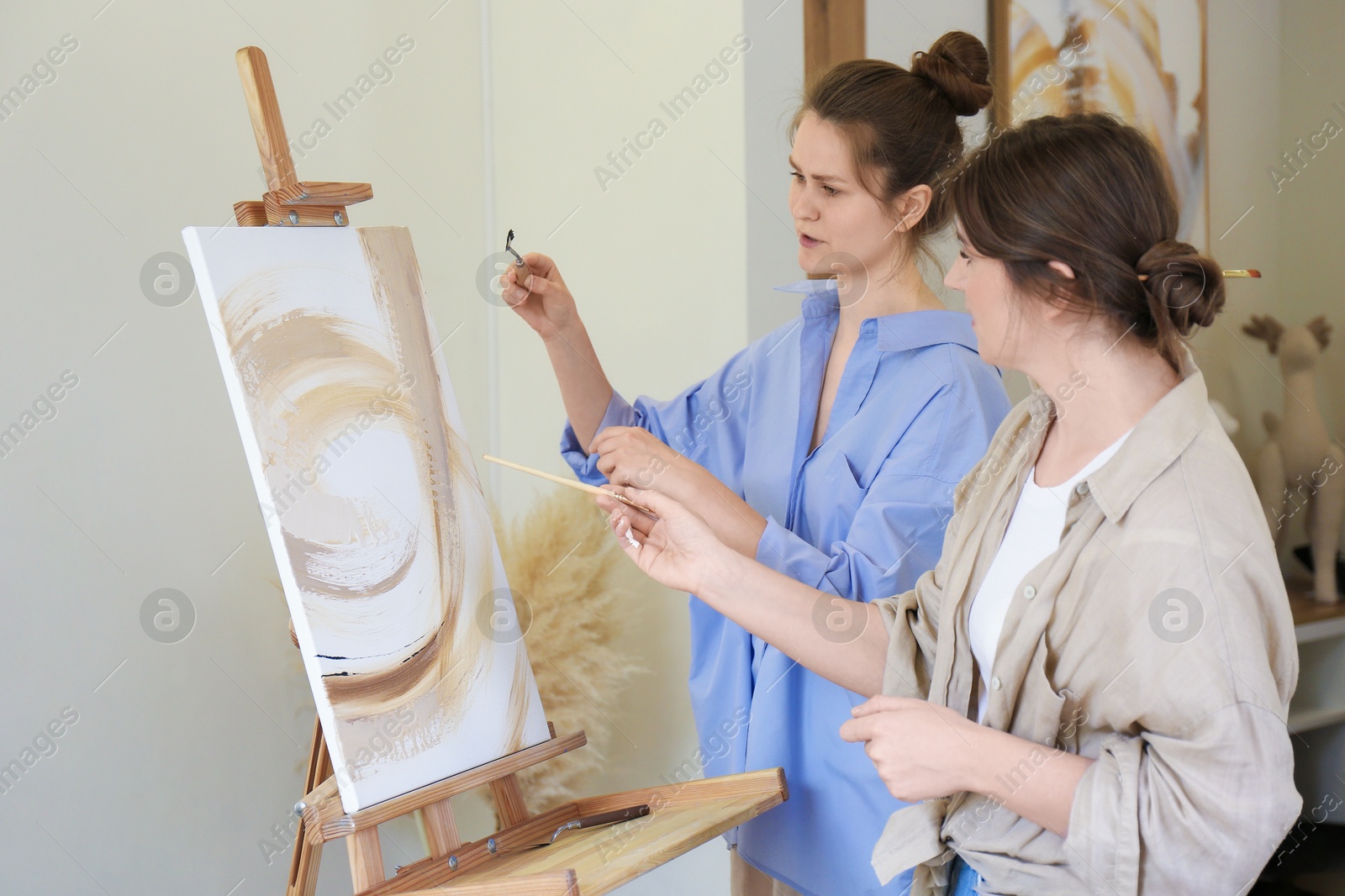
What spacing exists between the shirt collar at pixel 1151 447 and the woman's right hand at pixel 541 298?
0.78 metres

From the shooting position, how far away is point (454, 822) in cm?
113

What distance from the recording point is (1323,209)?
1844 mm

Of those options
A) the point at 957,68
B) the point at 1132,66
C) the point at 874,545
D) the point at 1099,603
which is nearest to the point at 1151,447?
the point at 1099,603

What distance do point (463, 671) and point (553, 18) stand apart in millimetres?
1501

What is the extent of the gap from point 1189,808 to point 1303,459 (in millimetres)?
1479

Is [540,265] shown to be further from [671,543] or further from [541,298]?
[671,543]

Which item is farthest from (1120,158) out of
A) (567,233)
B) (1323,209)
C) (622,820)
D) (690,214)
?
(567,233)

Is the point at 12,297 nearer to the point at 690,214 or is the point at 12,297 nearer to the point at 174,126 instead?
the point at 174,126

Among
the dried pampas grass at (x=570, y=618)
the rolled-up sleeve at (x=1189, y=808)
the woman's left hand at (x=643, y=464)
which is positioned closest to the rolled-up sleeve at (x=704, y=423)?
the woman's left hand at (x=643, y=464)

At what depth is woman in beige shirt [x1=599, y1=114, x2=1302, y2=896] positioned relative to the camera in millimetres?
717

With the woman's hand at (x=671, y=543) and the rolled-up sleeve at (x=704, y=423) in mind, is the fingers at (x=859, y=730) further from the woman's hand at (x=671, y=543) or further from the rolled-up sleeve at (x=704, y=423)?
the rolled-up sleeve at (x=704, y=423)

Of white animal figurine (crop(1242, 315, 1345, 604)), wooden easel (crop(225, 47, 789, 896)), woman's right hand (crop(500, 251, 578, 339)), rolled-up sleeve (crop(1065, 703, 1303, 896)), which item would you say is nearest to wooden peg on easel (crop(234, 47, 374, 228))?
wooden easel (crop(225, 47, 789, 896))

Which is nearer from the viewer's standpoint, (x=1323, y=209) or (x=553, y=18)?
(x=1323, y=209)

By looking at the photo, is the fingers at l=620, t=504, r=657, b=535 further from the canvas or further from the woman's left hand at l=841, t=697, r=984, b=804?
the woman's left hand at l=841, t=697, r=984, b=804
